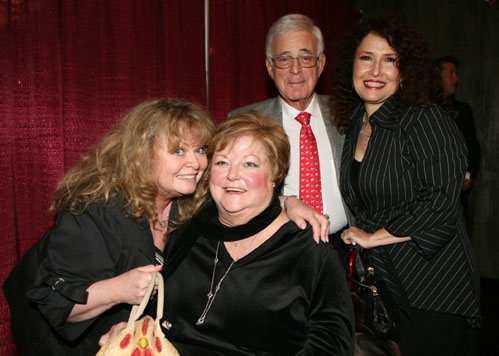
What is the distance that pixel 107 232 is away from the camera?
181cm

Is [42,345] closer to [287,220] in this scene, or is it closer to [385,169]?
[287,220]

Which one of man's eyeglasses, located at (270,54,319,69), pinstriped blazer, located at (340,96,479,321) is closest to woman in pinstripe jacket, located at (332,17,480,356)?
pinstriped blazer, located at (340,96,479,321)

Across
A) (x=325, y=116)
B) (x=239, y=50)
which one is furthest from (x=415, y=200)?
(x=239, y=50)

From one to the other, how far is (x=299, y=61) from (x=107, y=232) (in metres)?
1.59

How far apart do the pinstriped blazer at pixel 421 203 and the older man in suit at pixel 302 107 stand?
0.44m

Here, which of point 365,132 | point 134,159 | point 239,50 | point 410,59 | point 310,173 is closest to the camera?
Result: point 134,159

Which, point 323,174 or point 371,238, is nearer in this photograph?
point 371,238

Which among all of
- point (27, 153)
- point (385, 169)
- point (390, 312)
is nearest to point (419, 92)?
point (385, 169)

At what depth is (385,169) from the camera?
7.25 feet

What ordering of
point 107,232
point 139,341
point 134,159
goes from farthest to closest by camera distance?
1. point 134,159
2. point 107,232
3. point 139,341

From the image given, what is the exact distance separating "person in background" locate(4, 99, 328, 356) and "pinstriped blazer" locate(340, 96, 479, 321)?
0.50 meters

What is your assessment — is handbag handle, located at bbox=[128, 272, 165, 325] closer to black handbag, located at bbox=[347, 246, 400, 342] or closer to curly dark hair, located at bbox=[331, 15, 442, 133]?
black handbag, located at bbox=[347, 246, 400, 342]

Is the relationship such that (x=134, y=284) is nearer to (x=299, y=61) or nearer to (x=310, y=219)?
(x=310, y=219)

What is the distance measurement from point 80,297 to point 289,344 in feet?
2.67
